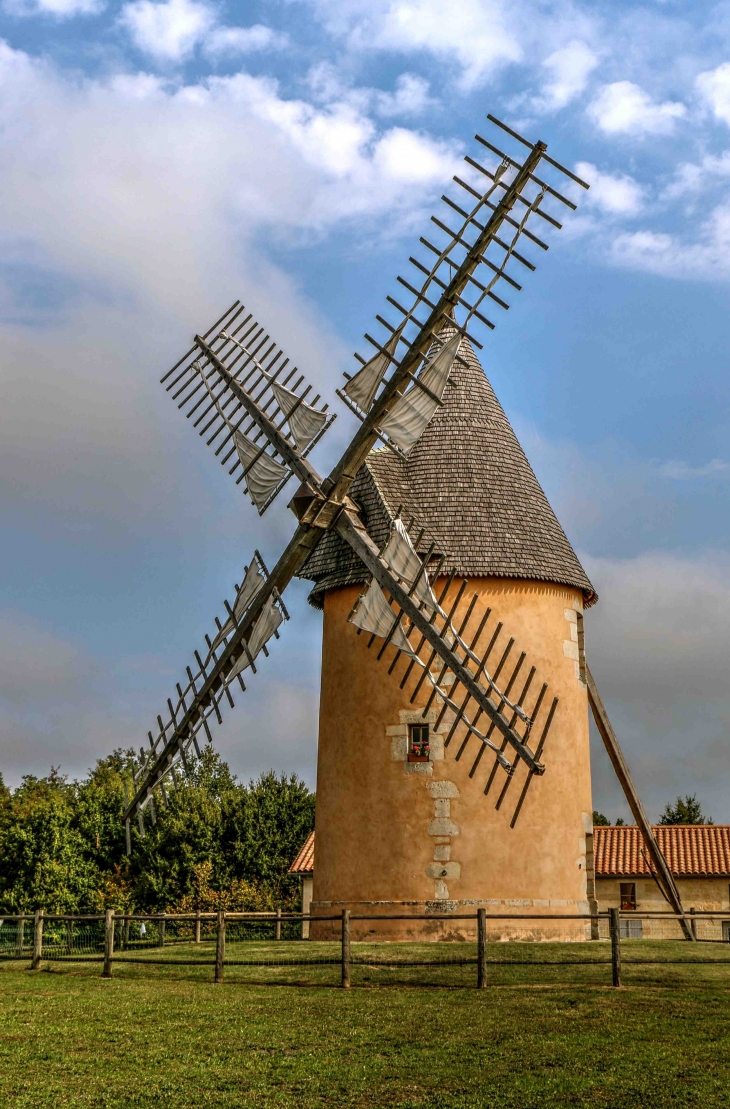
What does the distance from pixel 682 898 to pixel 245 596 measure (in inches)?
764

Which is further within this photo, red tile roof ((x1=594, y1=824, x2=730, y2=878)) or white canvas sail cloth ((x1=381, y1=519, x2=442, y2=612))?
red tile roof ((x1=594, y1=824, x2=730, y2=878))

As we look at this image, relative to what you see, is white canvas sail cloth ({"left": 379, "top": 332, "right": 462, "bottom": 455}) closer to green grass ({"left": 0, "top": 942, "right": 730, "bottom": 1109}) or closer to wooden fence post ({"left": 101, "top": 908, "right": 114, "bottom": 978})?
green grass ({"left": 0, "top": 942, "right": 730, "bottom": 1109})

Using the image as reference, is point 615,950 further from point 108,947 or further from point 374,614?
point 108,947

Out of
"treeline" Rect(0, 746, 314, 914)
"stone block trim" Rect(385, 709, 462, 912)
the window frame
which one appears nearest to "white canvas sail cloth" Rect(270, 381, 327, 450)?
"stone block trim" Rect(385, 709, 462, 912)

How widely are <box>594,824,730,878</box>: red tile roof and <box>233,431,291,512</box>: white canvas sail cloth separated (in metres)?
17.4

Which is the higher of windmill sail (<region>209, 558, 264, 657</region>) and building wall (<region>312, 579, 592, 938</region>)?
windmill sail (<region>209, 558, 264, 657</region>)

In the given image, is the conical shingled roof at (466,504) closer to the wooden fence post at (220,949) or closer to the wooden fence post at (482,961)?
the wooden fence post at (220,949)

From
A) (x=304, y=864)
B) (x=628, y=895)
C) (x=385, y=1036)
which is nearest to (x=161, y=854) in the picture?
(x=304, y=864)

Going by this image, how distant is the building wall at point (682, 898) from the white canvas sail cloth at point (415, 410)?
19351 mm

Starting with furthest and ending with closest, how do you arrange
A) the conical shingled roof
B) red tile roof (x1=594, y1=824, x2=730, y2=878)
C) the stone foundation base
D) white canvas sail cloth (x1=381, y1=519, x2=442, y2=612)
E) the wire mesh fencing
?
red tile roof (x1=594, y1=824, x2=730, y2=878) → the conical shingled roof → the stone foundation base → white canvas sail cloth (x1=381, y1=519, x2=442, y2=612) → the wire mesh fencing

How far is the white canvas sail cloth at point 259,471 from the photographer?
16875 mm

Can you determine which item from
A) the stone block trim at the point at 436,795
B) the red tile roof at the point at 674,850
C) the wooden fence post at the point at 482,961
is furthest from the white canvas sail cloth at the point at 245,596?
the red tile roof at the point at 674,850

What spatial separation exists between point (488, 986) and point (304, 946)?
420 centimetres

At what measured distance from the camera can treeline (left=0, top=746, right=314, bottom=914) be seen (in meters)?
37.8
